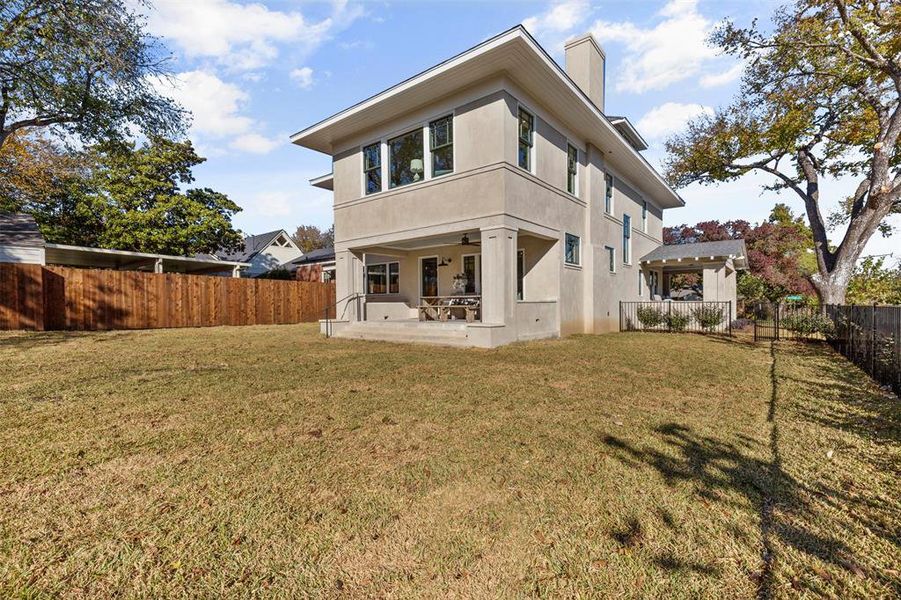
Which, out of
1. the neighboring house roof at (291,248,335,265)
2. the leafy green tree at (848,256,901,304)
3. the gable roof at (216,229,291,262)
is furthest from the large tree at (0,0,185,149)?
the leafy green tree at (848,256,901,304)

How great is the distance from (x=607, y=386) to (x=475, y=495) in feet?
11.6

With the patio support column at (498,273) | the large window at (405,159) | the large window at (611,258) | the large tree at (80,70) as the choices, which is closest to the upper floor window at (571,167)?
the large window at (611,258)

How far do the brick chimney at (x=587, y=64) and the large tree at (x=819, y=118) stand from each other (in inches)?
143

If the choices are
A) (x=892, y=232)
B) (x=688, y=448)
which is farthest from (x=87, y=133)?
(x=892, y=232)

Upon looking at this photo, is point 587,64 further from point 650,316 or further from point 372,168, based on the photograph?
point 650,316

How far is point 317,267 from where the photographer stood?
2373 centimetres

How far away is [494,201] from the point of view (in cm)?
904

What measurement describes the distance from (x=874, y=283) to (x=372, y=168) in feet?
89.2

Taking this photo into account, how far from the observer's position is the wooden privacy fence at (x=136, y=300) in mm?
11219

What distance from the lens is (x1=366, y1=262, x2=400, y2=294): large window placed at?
1415cm

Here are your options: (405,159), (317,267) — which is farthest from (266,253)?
(405,159)

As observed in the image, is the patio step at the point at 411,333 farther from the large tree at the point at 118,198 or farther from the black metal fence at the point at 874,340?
the large tree at the point at 118,198

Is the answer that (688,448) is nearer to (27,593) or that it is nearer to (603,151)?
(27,593)

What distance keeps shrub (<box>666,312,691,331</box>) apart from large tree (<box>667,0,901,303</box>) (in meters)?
4.12
